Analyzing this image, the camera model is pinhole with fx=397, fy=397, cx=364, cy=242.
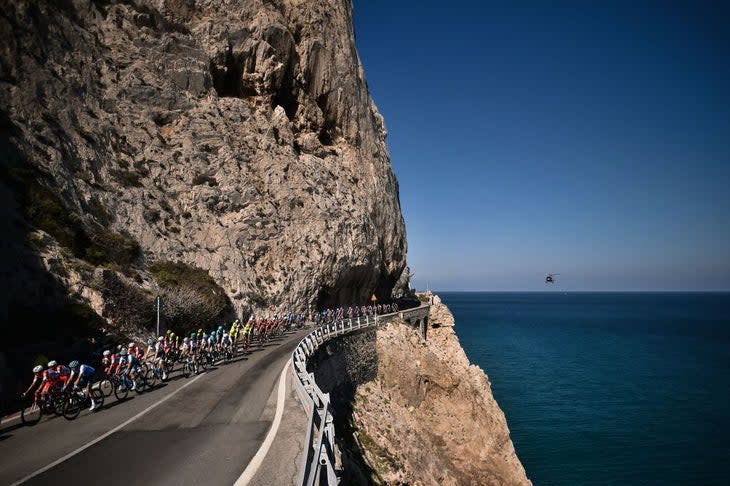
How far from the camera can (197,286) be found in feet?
82.9

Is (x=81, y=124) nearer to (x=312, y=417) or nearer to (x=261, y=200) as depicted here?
(x=261, y=200)

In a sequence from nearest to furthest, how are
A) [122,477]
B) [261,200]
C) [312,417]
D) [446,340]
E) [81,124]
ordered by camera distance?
1. [122,477]
2. [312,417]
3. [81,124]
4. [261,200]
5. [446,340]

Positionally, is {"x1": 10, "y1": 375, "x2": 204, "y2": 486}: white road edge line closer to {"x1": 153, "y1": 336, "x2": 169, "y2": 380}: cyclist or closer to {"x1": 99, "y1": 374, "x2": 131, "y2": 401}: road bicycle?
{"x1": 99, "y1": 374, "x2": 131, "y2": 401}: road bicycle

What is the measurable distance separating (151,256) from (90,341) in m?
10.6

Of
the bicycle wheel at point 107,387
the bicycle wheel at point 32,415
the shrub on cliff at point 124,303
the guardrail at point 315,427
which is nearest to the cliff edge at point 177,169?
the shrub on cliff at point 124,303

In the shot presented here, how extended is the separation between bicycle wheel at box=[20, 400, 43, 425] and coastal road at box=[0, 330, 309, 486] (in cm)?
23

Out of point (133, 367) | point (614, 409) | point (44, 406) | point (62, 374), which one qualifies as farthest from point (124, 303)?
point (614, 409)

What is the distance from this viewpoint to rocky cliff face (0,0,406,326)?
22.0 meters

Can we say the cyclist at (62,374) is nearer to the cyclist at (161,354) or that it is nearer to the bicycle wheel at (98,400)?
the bicycle wheel at (98,400)

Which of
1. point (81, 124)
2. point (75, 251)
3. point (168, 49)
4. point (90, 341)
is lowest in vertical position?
point (90, 341)

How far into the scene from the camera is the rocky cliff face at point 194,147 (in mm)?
22016

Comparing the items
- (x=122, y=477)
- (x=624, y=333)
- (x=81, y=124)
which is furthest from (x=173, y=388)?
(x=624, y=333)

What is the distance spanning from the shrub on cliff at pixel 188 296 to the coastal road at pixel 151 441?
31.0 ft

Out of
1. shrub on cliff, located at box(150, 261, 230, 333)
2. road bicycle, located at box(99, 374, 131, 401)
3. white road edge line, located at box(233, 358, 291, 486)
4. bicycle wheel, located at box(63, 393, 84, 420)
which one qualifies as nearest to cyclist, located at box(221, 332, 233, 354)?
shrub on cliff, located at box(150, 261, 230, 333)
